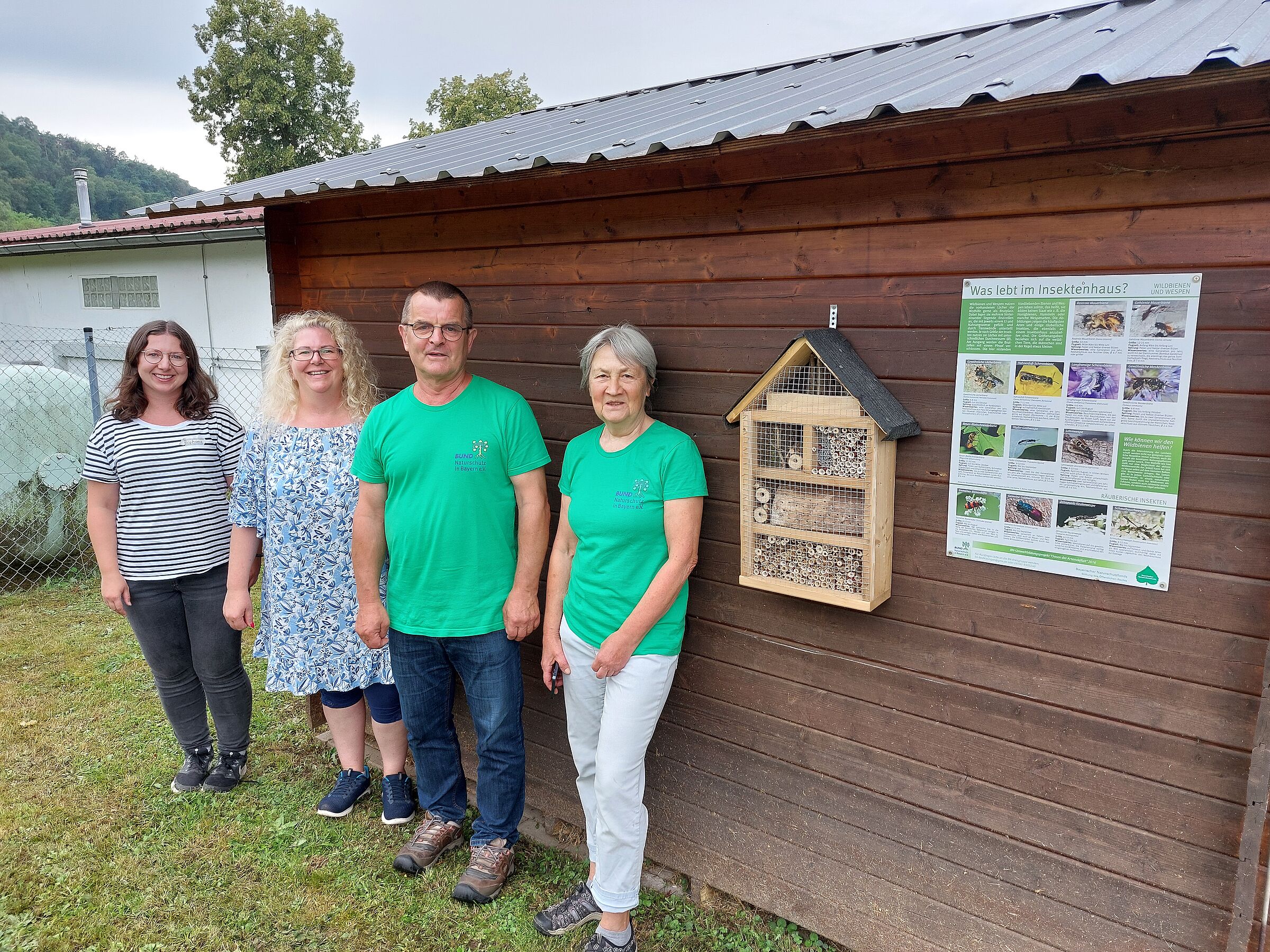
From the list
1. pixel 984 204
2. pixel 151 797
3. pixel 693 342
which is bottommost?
pixel 151 797

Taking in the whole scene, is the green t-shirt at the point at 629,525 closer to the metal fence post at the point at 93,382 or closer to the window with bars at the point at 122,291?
the metal fence post at the point at 93,382

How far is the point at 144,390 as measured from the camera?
11.4ft

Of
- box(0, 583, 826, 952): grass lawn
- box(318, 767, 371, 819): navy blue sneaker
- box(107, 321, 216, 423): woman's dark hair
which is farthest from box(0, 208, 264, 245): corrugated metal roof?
box(318, 767, 371, 819): navy blue sneaker

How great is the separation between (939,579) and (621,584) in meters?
0.93

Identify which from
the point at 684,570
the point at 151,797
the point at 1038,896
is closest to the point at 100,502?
the point at 151,797

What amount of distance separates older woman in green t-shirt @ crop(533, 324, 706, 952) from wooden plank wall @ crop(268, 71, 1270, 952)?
32cm

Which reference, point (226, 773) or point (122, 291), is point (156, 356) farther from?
point (122, 291)

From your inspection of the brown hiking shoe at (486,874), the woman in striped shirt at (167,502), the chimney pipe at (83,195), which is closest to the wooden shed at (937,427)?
the brown hiking shoe at (486,874)

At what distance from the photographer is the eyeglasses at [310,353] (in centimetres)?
310

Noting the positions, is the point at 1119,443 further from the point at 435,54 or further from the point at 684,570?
the point at 435,54

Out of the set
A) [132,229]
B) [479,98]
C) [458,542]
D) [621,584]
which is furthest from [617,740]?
[479,98]

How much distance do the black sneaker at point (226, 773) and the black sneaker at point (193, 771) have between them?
31 mm

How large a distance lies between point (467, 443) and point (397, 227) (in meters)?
1.37

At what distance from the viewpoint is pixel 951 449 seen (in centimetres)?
228
